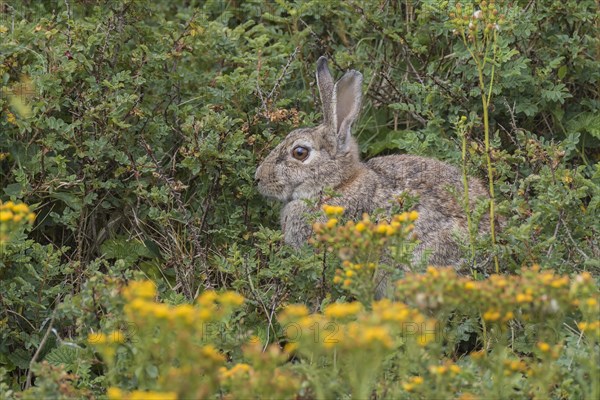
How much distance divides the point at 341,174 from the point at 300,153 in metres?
0.32

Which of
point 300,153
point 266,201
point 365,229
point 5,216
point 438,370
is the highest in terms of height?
point 5,216

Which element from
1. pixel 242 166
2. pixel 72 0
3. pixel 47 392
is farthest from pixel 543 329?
pixel 72 0

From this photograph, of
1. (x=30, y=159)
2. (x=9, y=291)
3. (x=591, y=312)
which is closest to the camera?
(x=591, y=312)

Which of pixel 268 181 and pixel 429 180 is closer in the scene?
pixel 429 180

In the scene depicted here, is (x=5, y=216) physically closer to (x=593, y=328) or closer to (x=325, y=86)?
(x=593, y=328)

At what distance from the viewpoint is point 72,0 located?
6.76 m

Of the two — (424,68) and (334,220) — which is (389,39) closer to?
(424,68)

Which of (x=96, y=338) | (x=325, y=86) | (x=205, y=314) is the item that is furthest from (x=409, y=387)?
(x=325, y=86)

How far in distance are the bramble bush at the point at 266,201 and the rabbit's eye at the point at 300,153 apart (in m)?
0.17

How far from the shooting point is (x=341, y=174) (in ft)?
21.6

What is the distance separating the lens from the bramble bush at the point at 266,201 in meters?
3.96

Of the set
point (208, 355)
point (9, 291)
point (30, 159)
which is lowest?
point (9, 291)

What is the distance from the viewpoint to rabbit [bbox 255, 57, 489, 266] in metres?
6.18

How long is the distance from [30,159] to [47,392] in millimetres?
2675
